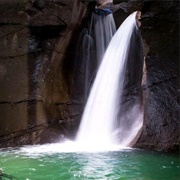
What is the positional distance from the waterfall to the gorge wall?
540 millimetres

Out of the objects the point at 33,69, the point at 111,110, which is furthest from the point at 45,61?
the point at 111,110

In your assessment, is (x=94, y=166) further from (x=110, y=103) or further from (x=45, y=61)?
(x=45, y=61)

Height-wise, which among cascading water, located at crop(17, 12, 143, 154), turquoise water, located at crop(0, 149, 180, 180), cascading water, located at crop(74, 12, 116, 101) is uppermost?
cascading water, located at crop(74, 12, 116, 101)

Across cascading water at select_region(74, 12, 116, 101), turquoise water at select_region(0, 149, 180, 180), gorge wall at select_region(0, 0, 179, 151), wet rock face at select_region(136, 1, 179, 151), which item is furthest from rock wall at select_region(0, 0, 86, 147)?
wet rock face at select_region(136, 1, 179, 151)

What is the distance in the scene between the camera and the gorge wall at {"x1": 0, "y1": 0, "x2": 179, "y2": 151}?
7.75m

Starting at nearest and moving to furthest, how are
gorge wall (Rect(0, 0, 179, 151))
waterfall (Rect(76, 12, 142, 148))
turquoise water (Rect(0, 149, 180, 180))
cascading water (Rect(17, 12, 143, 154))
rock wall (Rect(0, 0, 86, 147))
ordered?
turquoise water (Rect(0, 149, 180, 180)) → gorge wall (Rect(0, 0, 179, 151)) → cascading water (Rect(17, 12, 143, 154)) → waterfall (Rect(76, 12, 142, 148)) → rock wall (Rect(0, 0, 86, 147))

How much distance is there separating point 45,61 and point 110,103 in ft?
7.74

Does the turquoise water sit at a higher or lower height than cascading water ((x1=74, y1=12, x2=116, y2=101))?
lower

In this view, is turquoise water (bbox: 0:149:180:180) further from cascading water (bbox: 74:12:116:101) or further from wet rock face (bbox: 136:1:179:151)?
cascading water (bbox: 74:12:116:101)

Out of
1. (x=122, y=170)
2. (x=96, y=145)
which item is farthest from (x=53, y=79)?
(x=122, y=170)

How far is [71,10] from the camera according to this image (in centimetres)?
980

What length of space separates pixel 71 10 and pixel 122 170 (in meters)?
6.08

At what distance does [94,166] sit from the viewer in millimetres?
5453

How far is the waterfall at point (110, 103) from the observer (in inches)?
340
